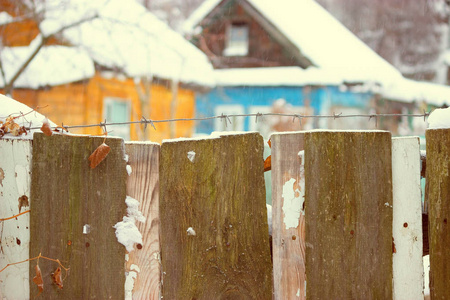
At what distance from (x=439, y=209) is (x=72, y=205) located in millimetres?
1516

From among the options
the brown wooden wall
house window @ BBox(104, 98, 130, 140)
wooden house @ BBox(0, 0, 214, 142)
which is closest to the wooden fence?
wooden house @ BBox(0, 0, 214, 142)

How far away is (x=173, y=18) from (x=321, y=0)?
23.5 metres

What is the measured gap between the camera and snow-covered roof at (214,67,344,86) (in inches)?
562

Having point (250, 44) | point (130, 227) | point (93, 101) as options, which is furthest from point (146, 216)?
point (250, 44)

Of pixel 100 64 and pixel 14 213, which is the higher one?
pixel 100 64

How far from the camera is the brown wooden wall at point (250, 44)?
16047mm

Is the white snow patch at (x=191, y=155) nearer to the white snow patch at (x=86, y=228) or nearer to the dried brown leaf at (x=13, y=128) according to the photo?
the white snow patch at (x=86, y=228)

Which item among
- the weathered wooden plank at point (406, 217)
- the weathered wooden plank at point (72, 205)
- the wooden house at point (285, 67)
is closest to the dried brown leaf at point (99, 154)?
the weathered wooden plank at point (72, 205)

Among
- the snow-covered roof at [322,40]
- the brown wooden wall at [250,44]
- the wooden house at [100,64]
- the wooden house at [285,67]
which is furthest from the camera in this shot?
the brown wooden wall at [250,44]

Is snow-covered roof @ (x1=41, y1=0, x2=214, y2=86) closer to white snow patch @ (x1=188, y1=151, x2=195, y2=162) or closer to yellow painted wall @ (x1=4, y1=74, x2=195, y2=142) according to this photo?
yellow painted wall @ (x1=4, y1=74, x2=195, y2=142)

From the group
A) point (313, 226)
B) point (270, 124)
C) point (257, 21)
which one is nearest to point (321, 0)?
point (257, 21)

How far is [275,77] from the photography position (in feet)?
49.9

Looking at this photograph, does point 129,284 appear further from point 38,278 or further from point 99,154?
point 99,154

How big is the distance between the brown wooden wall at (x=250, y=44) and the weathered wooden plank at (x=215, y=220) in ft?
46.5
